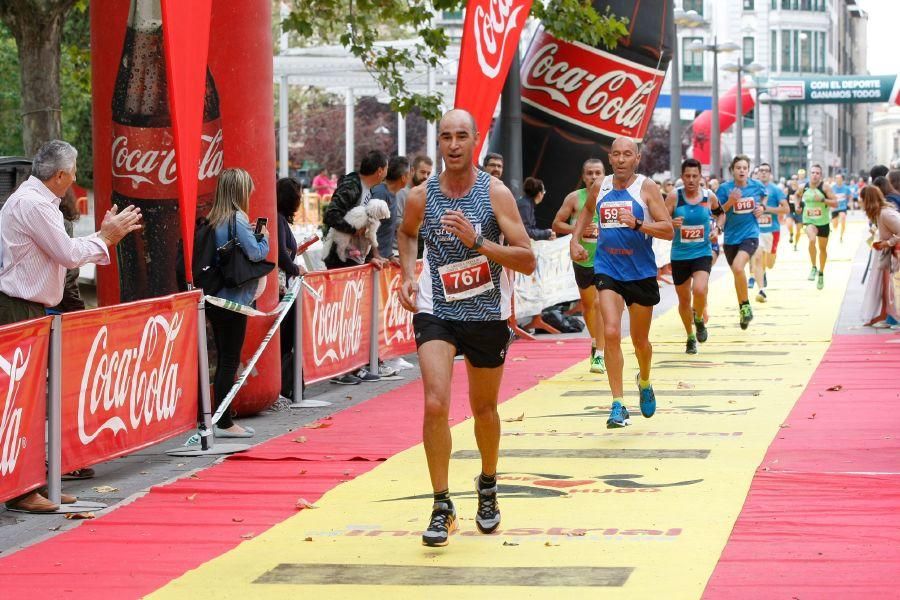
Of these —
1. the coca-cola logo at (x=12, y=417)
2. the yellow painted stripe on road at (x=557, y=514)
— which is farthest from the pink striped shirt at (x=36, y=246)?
the yellow painted stripe on road at (x=557, y=514)

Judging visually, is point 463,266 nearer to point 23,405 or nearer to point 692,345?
point 23,405

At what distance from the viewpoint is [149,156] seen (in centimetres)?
1120

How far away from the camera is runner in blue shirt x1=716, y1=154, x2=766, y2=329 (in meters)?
18.5

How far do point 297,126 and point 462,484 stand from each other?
63590 mm

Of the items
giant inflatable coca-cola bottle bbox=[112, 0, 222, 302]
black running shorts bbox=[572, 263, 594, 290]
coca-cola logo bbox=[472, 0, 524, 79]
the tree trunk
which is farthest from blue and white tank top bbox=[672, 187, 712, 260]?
the tree trunk

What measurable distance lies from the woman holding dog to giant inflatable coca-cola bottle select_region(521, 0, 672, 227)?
976 centimetres

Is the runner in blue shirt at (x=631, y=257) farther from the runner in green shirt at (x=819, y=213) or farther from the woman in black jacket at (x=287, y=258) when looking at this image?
the runner in green shirt at (x=819, y=213)

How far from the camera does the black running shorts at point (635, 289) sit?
11156 mm

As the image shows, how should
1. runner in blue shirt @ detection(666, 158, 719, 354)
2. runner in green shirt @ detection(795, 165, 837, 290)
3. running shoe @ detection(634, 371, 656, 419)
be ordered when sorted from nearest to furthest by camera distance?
1. running shoe @ detection(634, 371, 656, 419)
2. runner in blue shirt @ detection(666, 158, 719, 354)
3. runner in green shirt @ detection(795, 165, 837, 290)

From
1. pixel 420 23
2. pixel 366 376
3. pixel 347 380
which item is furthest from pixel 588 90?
pixel 347 380

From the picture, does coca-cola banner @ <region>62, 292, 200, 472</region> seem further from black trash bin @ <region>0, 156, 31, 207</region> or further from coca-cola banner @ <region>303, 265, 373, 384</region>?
black trash bin @ <region>0, 156, 31, 207</region>

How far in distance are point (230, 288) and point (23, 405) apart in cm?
309

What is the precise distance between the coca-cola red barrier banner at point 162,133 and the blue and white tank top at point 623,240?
252cm

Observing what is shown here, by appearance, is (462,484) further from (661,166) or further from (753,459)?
(661,166)
